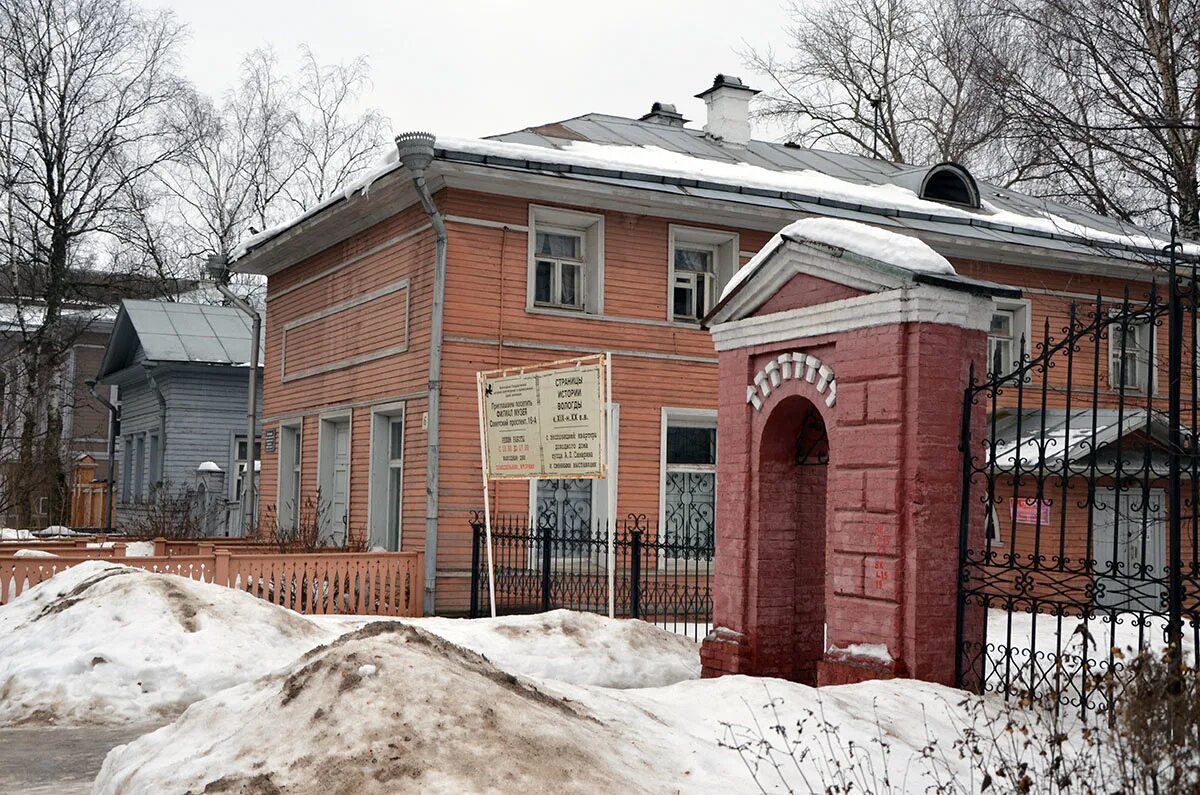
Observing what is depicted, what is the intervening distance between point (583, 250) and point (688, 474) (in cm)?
351

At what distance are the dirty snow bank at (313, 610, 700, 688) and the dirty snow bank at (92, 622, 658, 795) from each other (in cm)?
439

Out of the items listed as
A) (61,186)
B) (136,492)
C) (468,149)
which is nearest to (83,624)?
(468,149)

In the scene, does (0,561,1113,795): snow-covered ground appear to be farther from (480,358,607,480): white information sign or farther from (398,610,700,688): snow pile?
(480,358,607,480): white information sign

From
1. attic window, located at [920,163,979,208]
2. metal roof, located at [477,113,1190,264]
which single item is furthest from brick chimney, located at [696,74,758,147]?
attic window, located at [920,163,979,208]

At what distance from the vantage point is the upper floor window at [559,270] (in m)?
17.9

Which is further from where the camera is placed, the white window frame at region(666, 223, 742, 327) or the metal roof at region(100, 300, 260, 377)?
the metal roof at region(100, 300, 260, 377)

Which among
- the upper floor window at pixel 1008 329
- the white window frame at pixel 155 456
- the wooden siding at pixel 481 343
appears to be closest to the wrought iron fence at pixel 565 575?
the wooden siding at pixel 481 343

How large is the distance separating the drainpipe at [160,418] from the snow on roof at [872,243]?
26243 mm

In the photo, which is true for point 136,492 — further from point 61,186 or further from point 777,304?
point 777,304

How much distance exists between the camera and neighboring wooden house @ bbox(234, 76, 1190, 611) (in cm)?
1686

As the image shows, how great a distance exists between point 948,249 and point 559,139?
6354 millimetres

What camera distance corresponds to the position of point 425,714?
18.7 ft

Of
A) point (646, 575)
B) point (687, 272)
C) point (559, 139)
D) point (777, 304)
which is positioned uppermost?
point (559, 139)

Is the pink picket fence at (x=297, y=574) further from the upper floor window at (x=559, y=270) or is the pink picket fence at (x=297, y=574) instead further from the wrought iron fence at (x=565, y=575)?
the upper floor window at (x=559, y=270)
